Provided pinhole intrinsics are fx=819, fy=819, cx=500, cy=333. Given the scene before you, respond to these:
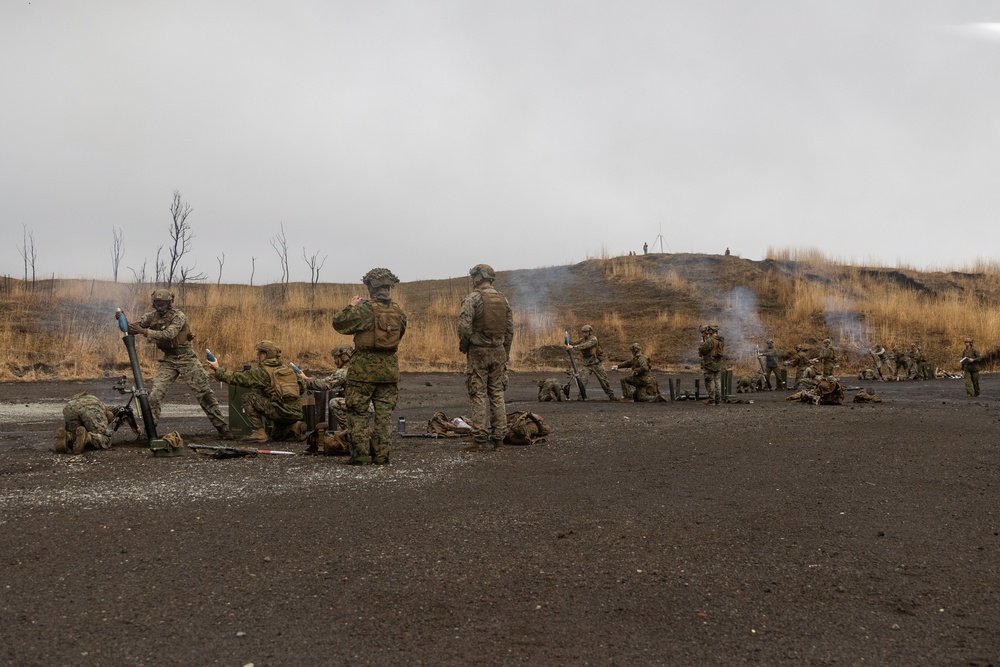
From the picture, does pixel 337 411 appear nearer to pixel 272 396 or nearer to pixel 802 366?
pixel 272 396

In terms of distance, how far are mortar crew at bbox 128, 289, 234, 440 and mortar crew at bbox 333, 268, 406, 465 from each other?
2.83m

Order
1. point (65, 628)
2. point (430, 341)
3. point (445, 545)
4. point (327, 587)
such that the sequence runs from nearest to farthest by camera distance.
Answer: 1. point (65, 628)
2. point (327, 587)
3. point (445, 545)
4. point (430, 341)

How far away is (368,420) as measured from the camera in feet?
27.7

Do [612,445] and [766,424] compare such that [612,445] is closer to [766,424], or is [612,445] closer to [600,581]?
[766,424]

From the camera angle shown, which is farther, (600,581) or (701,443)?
(701,443)

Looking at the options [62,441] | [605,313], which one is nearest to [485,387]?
[62,441]

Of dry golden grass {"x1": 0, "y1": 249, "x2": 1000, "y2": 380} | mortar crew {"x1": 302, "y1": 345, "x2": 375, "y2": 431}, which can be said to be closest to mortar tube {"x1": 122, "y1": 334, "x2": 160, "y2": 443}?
mortar crew {"x1": 302, "y1": 345, "x2": 375, "y2": 431}

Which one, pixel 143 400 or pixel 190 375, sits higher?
pixel 190 375

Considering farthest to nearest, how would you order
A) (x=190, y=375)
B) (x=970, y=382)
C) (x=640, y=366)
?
(x=970, y=382) < (x=640, y=366) < (x=190, y=375)

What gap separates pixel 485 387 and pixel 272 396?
2.64 meters

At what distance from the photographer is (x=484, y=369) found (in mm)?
9625

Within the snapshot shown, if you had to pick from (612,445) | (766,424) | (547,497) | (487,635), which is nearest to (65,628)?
(487,635)

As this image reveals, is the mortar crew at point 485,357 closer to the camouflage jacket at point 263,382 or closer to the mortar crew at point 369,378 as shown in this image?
the mortar crew at point 369,378

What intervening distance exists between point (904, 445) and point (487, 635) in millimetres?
7347
